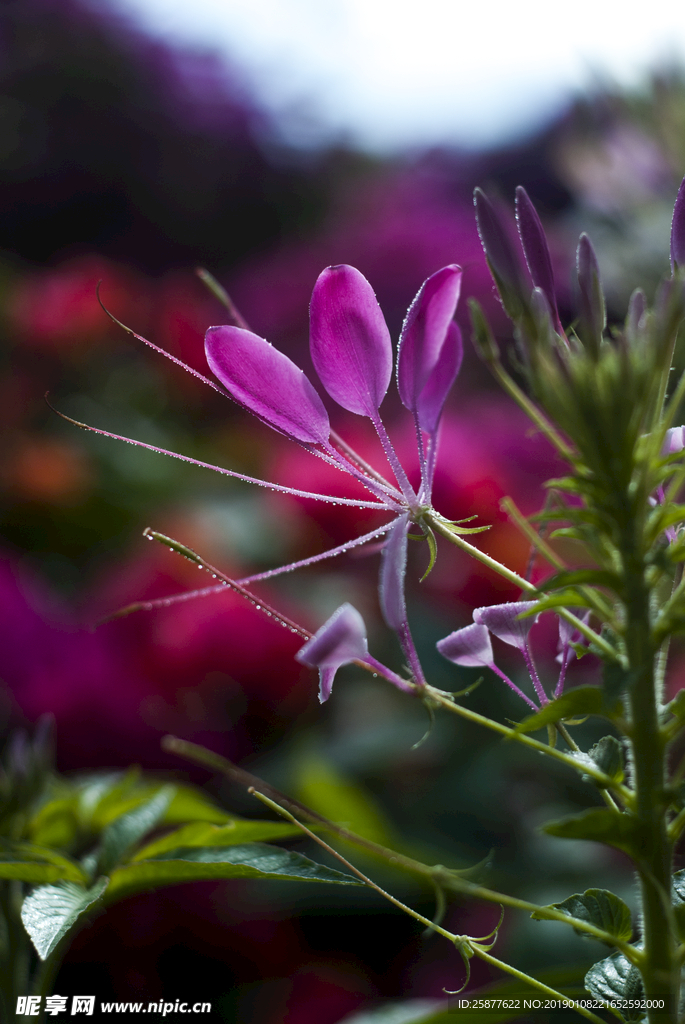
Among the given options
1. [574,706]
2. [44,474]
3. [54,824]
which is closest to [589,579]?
[574,706]

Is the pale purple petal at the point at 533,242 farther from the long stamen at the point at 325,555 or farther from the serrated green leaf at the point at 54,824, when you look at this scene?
the serrated green leaf at the point at 54,824

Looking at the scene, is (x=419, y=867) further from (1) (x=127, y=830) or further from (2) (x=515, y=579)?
(1) (x=127, y=830)

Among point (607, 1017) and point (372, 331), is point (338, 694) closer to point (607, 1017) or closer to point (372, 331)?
point (607, 1017)

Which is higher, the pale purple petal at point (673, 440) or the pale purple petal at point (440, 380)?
the pale purple petal at point (440, 380)

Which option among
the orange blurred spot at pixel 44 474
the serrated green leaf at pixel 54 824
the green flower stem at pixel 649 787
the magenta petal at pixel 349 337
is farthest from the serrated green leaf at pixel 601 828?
the orange blurred spot at pixel 44 474

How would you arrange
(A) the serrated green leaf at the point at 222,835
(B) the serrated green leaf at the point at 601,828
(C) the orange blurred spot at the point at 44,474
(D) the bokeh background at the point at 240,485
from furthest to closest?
(C) the orange blurred spot at the point at 44,474 < (D) the bokeh background at the point at 240,485 < (A) the serrated green leaf at the point at 222,835 < (B) the serrated green leaf at the point at 601,828

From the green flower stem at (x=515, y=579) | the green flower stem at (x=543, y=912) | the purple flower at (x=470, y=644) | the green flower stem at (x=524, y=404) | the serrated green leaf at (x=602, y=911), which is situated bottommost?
the serrated green leaf at (x=602, y=911)

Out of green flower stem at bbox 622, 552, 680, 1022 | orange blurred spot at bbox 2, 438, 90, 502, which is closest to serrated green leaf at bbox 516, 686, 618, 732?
green flower stem at bbox 622, 552, 680, 1022

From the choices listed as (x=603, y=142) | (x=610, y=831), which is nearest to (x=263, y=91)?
(x=603, y=142)
